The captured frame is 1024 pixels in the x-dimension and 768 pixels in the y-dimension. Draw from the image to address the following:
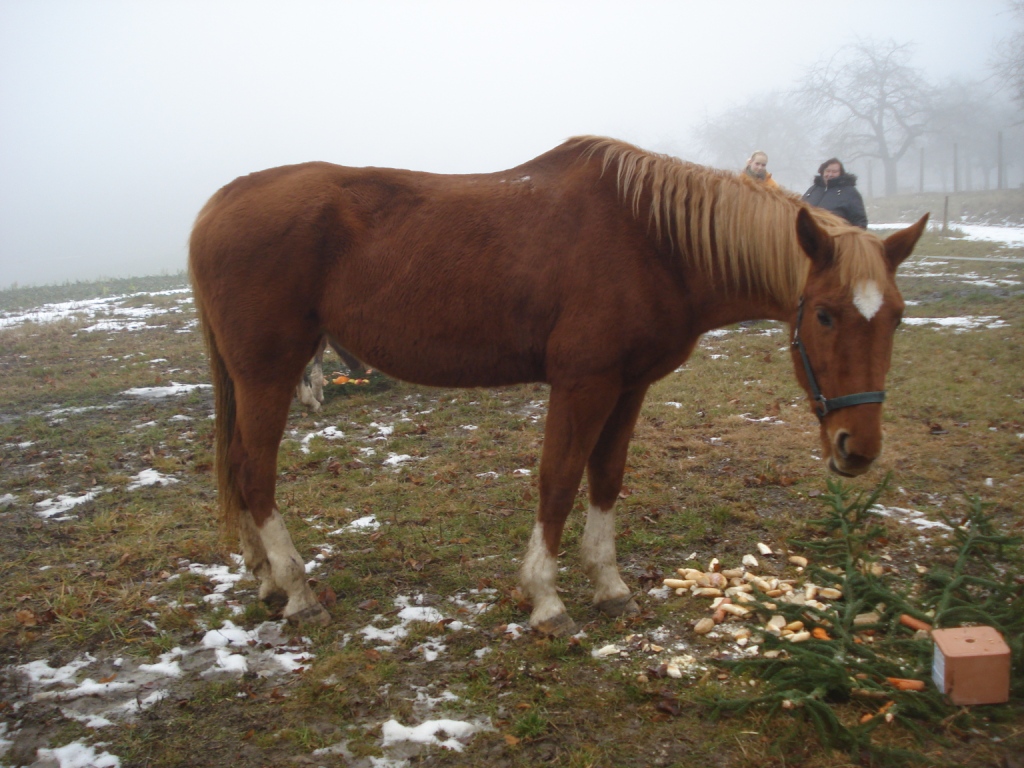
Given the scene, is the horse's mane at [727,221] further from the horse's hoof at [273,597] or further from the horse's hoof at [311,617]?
the horse's hoof at [273,597]

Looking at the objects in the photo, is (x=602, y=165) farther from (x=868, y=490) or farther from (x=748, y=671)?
(x=868, y=490)

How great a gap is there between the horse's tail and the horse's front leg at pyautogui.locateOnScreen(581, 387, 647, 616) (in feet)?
6.55

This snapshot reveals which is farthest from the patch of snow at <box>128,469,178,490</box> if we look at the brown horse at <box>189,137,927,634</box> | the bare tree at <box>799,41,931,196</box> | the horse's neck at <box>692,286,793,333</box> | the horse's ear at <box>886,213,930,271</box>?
the bare tree at <box>799,41,931,196</box>

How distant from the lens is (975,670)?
248cm

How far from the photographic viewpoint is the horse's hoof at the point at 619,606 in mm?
3500

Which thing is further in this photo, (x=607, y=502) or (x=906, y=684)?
(x=607, y=502)

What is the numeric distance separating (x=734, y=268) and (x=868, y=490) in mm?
2447

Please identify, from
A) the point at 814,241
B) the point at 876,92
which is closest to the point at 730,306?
the point at 814,241

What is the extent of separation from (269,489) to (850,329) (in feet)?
9.81

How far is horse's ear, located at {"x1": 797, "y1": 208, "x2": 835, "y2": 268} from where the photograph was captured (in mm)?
2771

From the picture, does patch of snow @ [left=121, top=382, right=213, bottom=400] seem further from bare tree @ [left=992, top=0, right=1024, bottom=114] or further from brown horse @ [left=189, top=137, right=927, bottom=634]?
bare tree @ [left=992, top=0, right=1024, bottom=114]

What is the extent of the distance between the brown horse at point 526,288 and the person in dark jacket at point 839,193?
5.16 m

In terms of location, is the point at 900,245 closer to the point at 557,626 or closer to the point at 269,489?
the point at 557,626

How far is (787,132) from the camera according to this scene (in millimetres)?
55656
